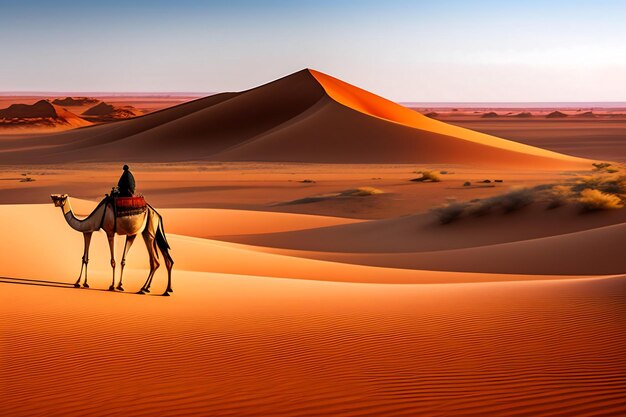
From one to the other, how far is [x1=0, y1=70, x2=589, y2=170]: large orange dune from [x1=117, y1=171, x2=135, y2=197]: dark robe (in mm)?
58428

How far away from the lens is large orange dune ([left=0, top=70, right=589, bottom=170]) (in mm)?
73000

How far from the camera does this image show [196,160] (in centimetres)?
7375

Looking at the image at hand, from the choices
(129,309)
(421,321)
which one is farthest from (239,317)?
(421,321)

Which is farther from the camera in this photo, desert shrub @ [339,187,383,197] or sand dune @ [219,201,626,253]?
desert shrub @ [339,187,383,197]

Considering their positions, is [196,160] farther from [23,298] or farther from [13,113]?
[13,113]

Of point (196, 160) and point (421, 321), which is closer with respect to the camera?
point (421, 321)

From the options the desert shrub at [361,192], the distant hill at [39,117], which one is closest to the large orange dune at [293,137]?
the desert shrub at [361,192]

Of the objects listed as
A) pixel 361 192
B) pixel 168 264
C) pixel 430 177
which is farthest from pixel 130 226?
pixel 430 177

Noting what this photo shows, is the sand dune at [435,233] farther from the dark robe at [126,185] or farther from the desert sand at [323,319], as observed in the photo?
the dark robe at [126,185]

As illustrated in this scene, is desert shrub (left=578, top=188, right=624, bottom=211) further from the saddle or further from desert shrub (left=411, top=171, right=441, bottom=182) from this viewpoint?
the saddle

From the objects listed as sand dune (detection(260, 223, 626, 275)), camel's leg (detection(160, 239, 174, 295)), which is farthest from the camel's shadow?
sand dune (detection(260, 223, 626, 275))

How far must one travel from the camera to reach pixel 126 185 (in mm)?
11961

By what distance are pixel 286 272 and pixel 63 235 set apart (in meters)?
5.19

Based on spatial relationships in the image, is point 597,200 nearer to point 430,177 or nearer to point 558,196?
point 558,196
